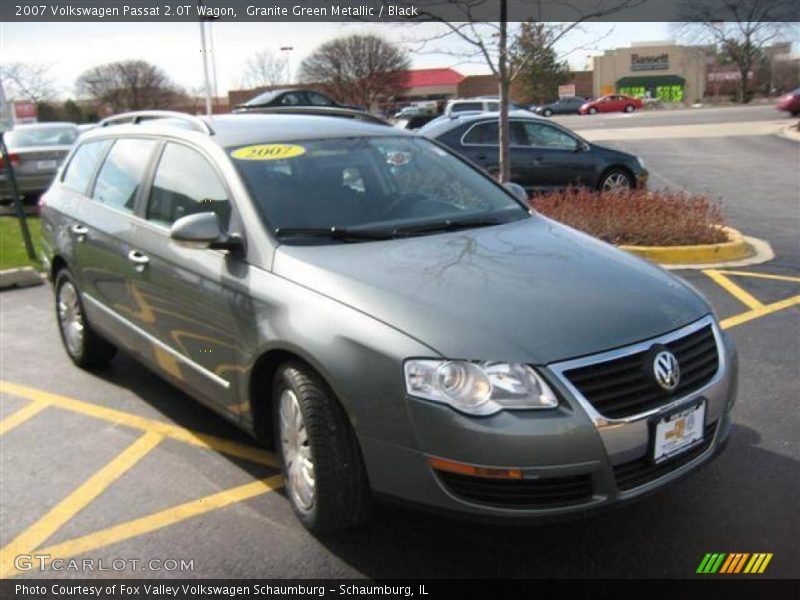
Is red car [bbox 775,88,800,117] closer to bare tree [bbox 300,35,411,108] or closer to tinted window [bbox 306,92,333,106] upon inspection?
bare tree [bbox 300,35,411,108]

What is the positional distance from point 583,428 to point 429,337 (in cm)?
60

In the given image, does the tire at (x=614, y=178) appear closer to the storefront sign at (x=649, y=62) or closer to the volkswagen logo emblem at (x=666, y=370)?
the volkswagen logo emblem at (x=666, y=370)

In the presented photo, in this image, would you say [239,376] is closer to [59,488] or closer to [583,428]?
[59,488]

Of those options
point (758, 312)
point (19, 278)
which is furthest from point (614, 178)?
point (19, 278)

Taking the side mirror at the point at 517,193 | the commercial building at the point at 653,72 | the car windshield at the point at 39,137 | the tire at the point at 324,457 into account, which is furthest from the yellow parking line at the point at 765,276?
the commercial building at the point at 653,72

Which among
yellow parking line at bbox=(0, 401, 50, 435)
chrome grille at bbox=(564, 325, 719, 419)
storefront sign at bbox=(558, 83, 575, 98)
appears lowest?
yellow parking line at bbox=(0, 401, 50, 435)

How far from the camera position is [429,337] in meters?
2.67

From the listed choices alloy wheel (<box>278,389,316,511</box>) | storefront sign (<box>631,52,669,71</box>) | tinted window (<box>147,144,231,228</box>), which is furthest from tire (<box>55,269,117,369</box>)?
storefront sign (<box>631,52,669,71</box>)

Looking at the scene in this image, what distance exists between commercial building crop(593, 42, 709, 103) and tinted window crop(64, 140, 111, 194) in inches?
3128

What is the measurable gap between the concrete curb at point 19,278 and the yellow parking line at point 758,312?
22.9ft

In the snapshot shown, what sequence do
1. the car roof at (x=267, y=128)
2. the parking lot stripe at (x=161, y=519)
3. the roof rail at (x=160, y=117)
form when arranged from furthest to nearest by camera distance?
1. the roof rail at (x=160, y=117)
2. the car roof at (x=267, y=128)
3. the parking lot stripe at (x=161, y=519)

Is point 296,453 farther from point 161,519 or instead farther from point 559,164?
point 559,164

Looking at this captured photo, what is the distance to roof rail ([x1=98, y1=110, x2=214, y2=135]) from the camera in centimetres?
412

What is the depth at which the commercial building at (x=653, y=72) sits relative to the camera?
3132 inches
